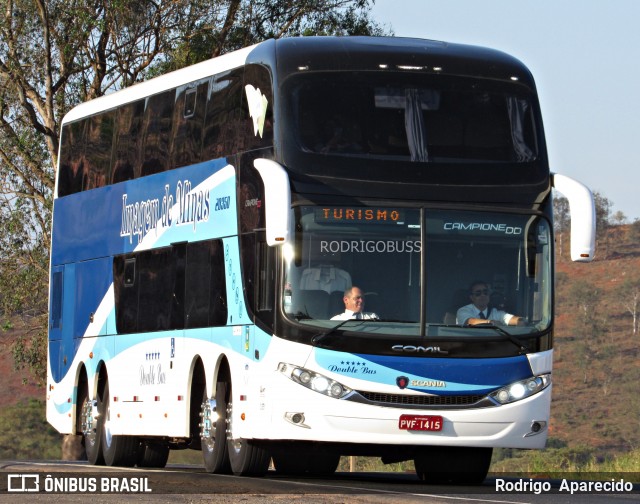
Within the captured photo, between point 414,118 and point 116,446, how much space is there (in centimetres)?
766

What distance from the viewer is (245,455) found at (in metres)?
17.4

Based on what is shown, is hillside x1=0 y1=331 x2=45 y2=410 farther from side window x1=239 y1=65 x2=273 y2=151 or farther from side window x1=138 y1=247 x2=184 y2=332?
side window x1=239 y1=65 x2=273 y2=151

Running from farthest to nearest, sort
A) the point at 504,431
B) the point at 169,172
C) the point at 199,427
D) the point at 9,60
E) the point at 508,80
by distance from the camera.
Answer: the point at 9,60
the point at 169,172
the point at 199,427
the point at 508,80
the point at 504,431

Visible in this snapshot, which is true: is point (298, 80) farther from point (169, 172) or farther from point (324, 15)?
point (324, 15)

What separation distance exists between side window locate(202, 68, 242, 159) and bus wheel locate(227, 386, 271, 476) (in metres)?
2.77

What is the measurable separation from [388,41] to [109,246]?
623 centimetres

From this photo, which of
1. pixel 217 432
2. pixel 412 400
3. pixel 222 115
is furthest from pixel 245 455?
pixel 222 115

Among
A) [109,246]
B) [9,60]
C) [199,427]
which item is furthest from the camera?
[9,60]

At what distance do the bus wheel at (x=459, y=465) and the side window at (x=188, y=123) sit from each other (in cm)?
436

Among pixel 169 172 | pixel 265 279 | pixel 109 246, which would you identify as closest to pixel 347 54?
pixel 265 279

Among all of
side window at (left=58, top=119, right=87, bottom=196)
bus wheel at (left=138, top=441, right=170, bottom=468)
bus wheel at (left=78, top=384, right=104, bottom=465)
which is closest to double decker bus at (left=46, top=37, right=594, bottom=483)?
bus wheel at (left=138, top=441, right=170, bottom=468)

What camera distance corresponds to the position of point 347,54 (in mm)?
17094

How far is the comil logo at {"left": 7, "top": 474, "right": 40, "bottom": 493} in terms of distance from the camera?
15664 mm

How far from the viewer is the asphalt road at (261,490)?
13.7 m
